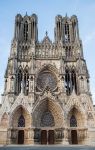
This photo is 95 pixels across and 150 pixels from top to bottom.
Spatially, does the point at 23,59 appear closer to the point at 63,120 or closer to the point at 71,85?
the point at 71,85

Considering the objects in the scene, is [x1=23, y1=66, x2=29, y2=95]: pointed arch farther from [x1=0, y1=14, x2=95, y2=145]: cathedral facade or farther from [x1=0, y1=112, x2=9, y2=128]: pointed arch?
[x1=0, y1=112, x2=9, y2=128]: pointed arch

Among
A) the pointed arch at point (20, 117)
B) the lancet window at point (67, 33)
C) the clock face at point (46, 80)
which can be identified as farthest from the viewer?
the lancet window at point (67, 33)

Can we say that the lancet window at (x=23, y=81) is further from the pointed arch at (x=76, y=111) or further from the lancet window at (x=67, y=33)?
the lancet window at (x=67, y=33)

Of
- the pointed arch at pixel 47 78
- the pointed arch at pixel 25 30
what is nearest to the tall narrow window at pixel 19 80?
the pointed arch at pixel 47 78

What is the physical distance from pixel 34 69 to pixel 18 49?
450cm

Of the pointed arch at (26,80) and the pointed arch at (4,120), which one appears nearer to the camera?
the pointed arch at (4,120)

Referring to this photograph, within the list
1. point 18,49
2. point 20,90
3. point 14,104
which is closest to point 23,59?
point 18,49

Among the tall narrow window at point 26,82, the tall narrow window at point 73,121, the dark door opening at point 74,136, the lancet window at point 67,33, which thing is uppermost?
the lancet window at point 67,33

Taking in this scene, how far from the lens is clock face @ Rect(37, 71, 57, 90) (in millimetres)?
31562

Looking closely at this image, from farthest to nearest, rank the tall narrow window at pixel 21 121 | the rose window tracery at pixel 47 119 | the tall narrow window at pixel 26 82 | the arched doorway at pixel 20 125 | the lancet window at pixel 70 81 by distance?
1. the lancet window at pixel 70 81
2. the tall narrow window at pixel 26 82
3. the rose window tracery at pixel 47 119
4. the tall narrow window at pixel 21 121
5. the arched doorway at pixel 20 125

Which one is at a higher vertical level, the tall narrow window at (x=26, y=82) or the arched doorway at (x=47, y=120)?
the tall narrow window at (x=26, y=82)

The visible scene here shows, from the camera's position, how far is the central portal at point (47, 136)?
28.0 m

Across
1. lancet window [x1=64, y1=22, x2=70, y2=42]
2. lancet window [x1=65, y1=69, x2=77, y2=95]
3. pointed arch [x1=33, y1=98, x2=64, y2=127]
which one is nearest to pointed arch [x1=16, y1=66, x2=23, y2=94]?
pointed arch [x1=33, y1=98, x2=64, y2=127]

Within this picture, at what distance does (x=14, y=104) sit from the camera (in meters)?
28.4
